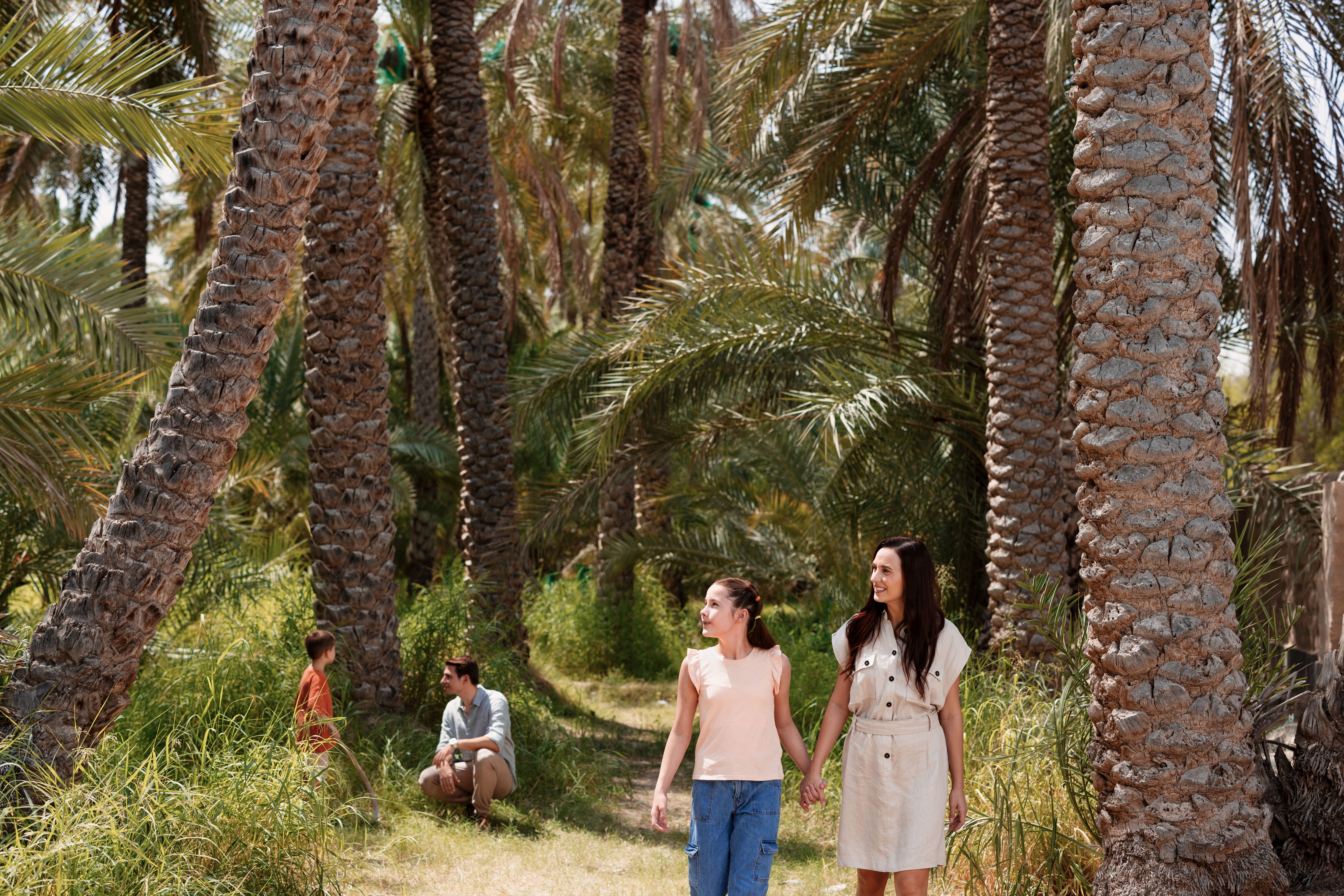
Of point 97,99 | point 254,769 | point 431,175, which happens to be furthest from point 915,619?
point 431,175

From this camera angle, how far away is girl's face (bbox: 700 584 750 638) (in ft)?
13.2

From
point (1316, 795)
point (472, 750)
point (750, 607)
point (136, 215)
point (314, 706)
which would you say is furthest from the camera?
point (136, 215)

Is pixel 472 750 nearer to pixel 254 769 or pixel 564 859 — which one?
pixel 564 859

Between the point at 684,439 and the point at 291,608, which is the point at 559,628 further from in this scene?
the point at 291,608

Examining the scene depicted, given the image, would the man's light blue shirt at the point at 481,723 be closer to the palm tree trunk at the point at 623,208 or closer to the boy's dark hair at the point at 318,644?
the boy's dark hair at the point at 318,644

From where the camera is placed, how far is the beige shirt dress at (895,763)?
389 cm

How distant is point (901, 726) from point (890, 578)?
54 cm

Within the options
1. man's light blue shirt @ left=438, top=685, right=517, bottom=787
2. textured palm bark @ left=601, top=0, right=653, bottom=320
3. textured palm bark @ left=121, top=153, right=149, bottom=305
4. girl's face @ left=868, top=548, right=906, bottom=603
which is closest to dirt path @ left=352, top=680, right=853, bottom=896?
man's light blue shirt @ left=438, top=685, right=517, bottom=787

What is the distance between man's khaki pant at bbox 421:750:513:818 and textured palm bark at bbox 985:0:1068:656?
141 inches

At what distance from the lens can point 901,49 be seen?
9539mm

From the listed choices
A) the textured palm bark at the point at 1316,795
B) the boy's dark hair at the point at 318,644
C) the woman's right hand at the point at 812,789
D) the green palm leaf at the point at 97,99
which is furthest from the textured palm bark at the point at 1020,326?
the green palm leaf at the point at 97,99

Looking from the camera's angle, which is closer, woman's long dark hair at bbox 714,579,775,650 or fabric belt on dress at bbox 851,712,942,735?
fabric belt on dress at bbox 851,712,942,735

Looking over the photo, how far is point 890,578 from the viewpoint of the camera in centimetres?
402

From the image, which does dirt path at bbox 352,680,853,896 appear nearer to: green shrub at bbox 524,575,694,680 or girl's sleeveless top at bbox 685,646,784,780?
girl's sleeveless top at bbox 685,646,784,780
